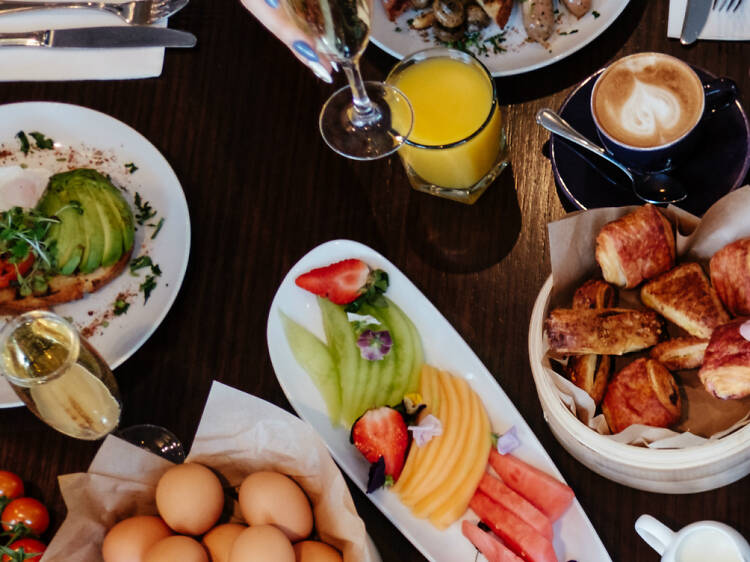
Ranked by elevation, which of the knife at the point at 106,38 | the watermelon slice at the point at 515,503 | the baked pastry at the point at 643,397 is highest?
the knife at the point at 106,38

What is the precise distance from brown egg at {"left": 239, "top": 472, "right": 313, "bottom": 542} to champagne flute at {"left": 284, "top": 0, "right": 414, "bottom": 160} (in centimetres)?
48

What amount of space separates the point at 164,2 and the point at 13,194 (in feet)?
1.45

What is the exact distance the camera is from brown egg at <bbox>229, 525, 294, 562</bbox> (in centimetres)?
100

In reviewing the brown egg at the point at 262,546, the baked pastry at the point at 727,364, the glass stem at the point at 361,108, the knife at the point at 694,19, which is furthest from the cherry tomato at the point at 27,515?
the knife at the point at 694,19

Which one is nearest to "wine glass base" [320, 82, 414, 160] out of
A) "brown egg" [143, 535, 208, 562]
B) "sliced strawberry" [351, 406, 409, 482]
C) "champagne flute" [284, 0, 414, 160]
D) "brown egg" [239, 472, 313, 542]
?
"champagne flute" [284, 0, 414, 160]

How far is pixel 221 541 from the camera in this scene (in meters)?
1.09

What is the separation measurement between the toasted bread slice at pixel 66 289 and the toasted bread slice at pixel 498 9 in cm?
71

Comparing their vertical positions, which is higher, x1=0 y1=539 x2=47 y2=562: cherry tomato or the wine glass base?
the wine glass base

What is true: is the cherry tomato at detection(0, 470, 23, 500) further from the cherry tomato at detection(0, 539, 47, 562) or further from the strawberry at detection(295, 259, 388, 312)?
the strawberry at detection(295, 259, 388, 312)

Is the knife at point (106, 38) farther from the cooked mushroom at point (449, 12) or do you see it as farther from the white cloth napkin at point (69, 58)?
the cooked mushroom at point (449, 12)

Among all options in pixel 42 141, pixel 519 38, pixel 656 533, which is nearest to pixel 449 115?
pixel 519 38

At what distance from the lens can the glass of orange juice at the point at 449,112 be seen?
123cm

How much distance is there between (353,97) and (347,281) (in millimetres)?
278

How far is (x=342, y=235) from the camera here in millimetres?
1370
